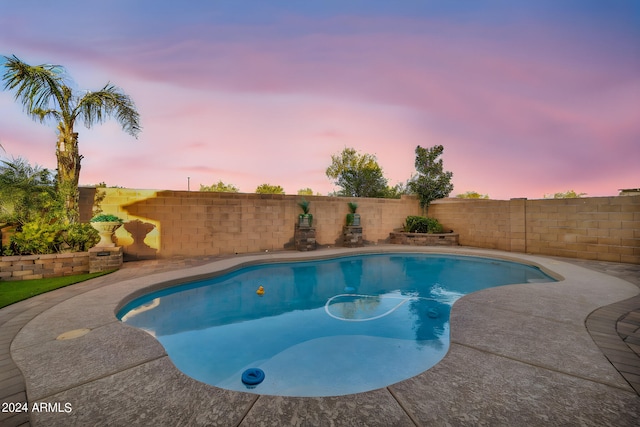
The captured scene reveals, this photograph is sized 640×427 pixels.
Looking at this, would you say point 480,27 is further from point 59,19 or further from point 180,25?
point 59,19

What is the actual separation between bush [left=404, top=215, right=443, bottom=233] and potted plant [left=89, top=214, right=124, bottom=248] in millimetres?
12183

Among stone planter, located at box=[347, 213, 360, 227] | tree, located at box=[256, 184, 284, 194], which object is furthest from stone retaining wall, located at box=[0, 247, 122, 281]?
tree, located at box=[256, 184, 284, 194]

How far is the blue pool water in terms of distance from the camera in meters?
3.08

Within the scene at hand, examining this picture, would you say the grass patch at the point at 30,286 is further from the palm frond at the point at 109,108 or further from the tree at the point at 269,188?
the tree at the point at 269,188

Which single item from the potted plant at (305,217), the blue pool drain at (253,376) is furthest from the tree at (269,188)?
the blue pool drain at (253,376)

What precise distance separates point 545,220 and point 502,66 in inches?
237

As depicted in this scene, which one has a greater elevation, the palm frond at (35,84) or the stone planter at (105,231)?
the palm frond at (35,84)

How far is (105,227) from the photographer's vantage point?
6.63 meters

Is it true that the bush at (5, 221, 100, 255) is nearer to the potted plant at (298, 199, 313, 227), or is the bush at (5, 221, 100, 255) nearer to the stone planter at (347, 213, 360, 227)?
the potted plant at (298, 199, 313, 227)

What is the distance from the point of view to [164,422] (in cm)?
170

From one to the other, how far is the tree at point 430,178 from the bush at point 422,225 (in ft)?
4.89

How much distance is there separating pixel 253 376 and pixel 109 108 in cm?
926

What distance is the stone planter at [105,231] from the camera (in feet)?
21.7

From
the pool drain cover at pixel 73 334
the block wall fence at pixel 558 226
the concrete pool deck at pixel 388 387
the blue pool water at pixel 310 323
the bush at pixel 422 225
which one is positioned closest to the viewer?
the concrete pool deck at pixel 388 387
